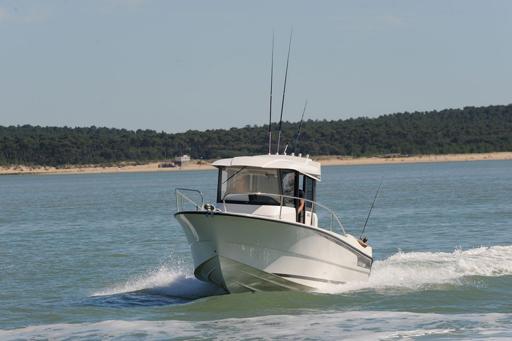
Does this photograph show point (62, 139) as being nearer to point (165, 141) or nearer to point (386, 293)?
point (165, 141)

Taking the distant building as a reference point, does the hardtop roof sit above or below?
above

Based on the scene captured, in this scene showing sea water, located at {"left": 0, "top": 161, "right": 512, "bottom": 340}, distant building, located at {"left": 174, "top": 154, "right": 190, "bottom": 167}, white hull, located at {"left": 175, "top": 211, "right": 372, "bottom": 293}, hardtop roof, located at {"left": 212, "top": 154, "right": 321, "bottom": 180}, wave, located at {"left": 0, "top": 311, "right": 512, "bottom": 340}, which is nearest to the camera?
wave, located at {"left": 0, "top": 311, "right": 512, "bottom": 340}

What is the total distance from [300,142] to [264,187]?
12868cm

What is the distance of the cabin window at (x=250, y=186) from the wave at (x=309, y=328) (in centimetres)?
224

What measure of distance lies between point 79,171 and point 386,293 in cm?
13664

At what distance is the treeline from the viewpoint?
14262 cm

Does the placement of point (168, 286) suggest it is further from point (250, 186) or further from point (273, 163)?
point (273, 163)

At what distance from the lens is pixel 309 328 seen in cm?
1622

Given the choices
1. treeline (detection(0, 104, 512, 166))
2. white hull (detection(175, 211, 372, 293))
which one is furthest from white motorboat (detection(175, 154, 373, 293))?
treeline (detection(0, 104, 512, 166))

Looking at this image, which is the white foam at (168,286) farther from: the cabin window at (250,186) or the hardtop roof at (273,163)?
→ the hardtop roof at (273,163)

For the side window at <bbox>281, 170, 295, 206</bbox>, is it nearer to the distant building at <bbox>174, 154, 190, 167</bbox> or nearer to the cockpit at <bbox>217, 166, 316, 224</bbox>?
the cockpit at <bbox>217, 166, 316, 224</bbox>

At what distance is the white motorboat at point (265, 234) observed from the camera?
17.8 m

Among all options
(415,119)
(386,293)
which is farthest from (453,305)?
(415,119)

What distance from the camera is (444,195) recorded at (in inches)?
2067
